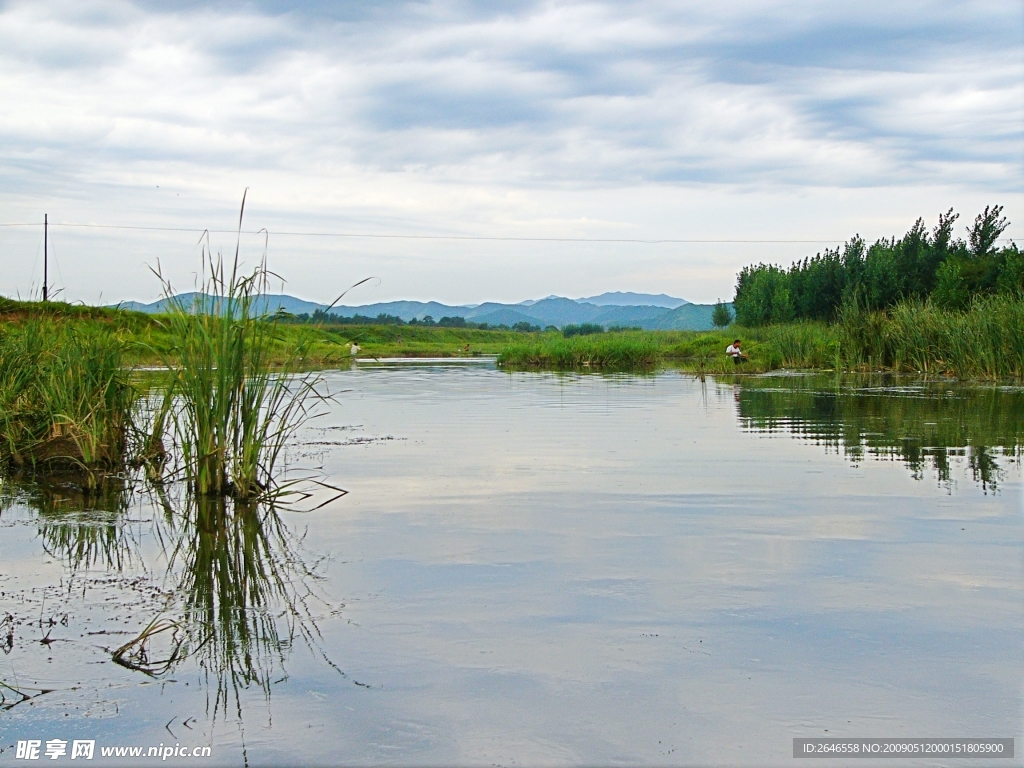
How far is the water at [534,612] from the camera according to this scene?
13.3 ft

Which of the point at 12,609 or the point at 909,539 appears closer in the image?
the point at 12,609

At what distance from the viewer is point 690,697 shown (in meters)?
4.32

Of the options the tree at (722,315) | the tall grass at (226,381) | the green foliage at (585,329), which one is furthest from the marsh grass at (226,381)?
the green foliage at (585,329)

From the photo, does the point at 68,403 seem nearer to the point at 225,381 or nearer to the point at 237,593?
the point at 225,381

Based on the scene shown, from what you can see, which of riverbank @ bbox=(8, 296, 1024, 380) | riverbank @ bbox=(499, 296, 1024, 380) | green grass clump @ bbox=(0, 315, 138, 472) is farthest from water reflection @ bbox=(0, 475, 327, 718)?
riverbank @ bbox=(499, 296, 1024, 380)

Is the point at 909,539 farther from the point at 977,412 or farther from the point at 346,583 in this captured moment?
the point at 977,412

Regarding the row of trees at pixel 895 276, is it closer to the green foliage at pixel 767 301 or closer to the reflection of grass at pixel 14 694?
the green foliage at pixel 767 301

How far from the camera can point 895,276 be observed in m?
48.5

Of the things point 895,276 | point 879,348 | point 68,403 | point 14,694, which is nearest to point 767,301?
point 895,276

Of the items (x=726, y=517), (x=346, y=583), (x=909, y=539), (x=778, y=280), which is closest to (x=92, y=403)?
(x=346, y=583)

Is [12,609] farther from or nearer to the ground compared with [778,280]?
nearer to the ground

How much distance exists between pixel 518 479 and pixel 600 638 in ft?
16.2

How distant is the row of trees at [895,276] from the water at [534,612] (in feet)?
88.7

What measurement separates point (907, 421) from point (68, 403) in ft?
37.3
